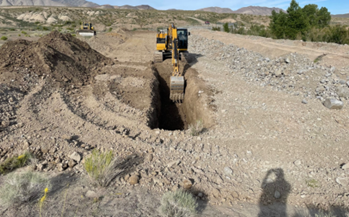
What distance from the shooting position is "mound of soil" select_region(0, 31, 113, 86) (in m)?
9.02

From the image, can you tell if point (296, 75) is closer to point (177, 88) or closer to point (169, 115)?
point (177, 88)

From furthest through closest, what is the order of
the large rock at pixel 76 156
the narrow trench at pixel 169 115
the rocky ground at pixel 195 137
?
the narrow trench at pixel 169 115
the large rock at pixel 76 156
the rocky ground at pixel 195 137

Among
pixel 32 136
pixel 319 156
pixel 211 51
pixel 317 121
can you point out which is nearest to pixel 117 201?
pixel 32 136

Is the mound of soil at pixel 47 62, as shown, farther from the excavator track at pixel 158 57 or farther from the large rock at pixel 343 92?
the large rock at pixel 343 92

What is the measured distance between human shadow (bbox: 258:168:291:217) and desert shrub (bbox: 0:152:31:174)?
513 cm

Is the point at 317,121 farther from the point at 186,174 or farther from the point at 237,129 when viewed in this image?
the point at 186,174

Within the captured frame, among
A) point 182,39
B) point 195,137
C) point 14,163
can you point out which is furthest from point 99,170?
point 182,39

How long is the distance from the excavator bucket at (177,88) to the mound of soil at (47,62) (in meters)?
4.23

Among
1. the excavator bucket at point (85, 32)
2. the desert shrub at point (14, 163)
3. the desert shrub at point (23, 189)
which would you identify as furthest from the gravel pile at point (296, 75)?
the excavator bucket at point (85, 32)

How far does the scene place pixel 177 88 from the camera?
11492 mm

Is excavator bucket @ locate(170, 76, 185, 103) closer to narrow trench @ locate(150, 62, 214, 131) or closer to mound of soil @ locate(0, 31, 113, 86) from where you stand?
narrow trench @ locate(150, 62, 214, 131)

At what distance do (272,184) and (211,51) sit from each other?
15570 millimetres

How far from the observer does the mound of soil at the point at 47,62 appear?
9016 millimetres

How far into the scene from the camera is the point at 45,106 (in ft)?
24.9
